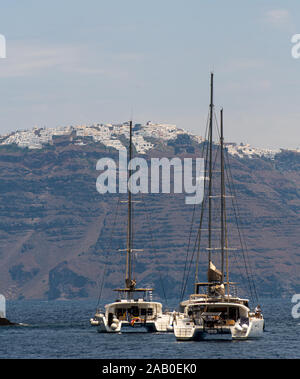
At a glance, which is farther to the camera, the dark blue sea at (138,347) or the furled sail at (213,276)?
the furled sail at (213,276)

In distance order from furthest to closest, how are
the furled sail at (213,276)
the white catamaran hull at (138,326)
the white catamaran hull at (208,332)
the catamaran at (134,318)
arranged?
the catamaran at (134,318) < the white catamaran hull at (138,326) < the furled sail at (213,276) < the white catamaran hull at (208,332)

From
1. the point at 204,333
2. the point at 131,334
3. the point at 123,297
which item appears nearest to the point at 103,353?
the point at 204,333

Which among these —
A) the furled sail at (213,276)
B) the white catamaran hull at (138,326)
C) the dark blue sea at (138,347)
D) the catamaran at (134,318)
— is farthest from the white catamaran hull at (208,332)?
the catamaran at (134,318)

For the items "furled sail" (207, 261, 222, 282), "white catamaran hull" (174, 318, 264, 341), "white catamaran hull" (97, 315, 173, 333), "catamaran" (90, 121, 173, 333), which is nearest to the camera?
"white catamaran hull" (174, 318, 264, 341)

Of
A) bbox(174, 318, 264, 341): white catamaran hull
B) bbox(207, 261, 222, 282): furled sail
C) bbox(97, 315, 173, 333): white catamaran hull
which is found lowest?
bbox(97, 315, 173, 333): white catamaran hull

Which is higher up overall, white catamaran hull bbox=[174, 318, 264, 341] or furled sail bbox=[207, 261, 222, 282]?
furled sail bbox=[207, 261, 222, 282]

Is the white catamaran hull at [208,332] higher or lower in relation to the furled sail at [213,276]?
lower

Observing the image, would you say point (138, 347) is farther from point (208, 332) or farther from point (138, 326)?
point (138, 326)

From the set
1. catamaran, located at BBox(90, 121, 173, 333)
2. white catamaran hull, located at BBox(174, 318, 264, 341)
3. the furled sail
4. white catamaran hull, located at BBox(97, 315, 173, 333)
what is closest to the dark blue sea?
white catamaran hull, located at BBox(174, 318, 264, 341)

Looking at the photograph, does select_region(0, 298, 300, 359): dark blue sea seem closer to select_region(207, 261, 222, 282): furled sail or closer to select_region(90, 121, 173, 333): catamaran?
select_region(90, 121, 173, 333): catamaran

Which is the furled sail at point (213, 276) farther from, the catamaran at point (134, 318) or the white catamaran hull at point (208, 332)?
the white catamaran hull at point (208, 332)

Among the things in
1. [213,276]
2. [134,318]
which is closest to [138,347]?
[213,276]

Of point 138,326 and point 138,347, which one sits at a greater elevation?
point 138,347
